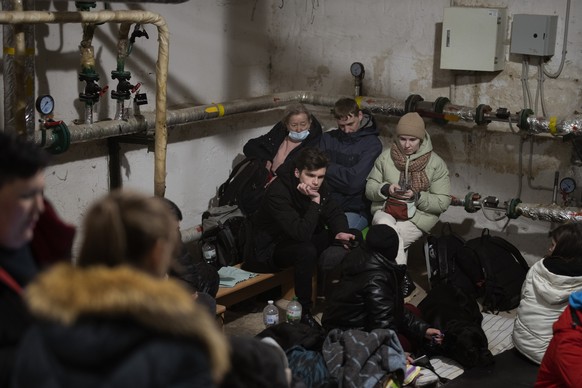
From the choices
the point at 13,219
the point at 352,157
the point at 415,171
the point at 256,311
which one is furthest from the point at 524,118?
the point at 13,219

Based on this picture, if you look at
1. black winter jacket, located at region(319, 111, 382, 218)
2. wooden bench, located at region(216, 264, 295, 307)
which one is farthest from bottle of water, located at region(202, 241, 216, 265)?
black winter jacket, located at region(319, 111, 382, 218)

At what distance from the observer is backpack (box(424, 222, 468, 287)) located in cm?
531

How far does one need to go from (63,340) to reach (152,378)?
18cm

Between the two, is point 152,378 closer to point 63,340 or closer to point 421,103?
point 63,340

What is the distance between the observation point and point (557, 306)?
14.1ft

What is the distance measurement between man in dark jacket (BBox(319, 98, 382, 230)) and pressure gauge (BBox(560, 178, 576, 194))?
1171mm

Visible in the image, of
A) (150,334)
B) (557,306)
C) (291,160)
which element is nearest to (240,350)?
(150,334)

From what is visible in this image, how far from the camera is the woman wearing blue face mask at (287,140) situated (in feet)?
18.8

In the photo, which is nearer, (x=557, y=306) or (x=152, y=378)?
(x=152, y=378)

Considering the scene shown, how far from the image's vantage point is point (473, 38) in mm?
5551

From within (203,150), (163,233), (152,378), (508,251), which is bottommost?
(508,251)

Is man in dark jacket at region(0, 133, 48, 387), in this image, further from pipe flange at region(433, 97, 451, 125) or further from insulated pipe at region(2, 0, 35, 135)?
pipe flange at region(433, 97, 451, 125)

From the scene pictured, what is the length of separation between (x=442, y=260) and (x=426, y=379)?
1.19 meters

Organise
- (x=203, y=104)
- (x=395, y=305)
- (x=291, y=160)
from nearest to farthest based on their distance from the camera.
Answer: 1. (x=395, y=305)
2. (x=291, y=160)
3. (x=203, y=104)
